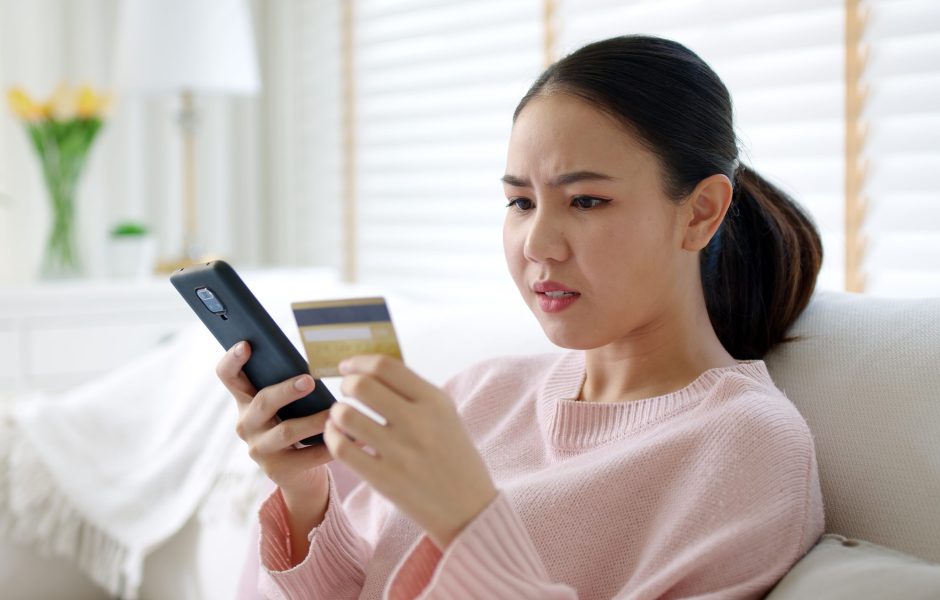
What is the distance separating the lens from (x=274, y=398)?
94 cm

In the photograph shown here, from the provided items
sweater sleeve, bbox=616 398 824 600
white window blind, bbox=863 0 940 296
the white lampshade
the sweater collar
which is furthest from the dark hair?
the white lampshade

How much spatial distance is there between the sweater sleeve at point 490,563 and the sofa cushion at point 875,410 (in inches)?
12.4

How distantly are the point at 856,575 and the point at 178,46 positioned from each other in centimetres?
247

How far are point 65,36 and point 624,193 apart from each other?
8.79 feet

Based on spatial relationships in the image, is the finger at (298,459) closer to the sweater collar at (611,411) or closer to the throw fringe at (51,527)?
the sweater collar at (611,411)

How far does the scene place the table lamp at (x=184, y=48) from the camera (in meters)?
2.85

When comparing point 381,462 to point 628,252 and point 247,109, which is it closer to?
point 628,252

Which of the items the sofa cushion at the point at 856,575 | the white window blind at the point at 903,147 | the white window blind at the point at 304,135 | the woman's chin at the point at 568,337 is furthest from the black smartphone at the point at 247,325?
the white window blind at the point at 304,135

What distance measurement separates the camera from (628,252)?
100 cm

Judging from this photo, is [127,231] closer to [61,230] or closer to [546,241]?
[61,230]

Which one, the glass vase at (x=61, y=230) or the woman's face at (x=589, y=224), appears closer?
the woman's face at (x=589, y=224)

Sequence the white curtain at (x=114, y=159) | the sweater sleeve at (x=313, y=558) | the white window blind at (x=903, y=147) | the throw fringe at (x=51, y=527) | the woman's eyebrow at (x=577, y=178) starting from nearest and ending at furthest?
the woman's eyebrow at (x=577, y=178) < the sweater sleeve at (x=313, y=558) < the throw fringe at (x=51, y=527) < the white window blind at (x=903, y=147) < the white curtain at (x=114, y=159)

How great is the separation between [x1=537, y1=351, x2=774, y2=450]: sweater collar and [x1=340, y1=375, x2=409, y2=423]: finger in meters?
0.35

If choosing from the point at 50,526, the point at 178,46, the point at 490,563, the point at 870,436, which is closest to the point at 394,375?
the point at 490,563
